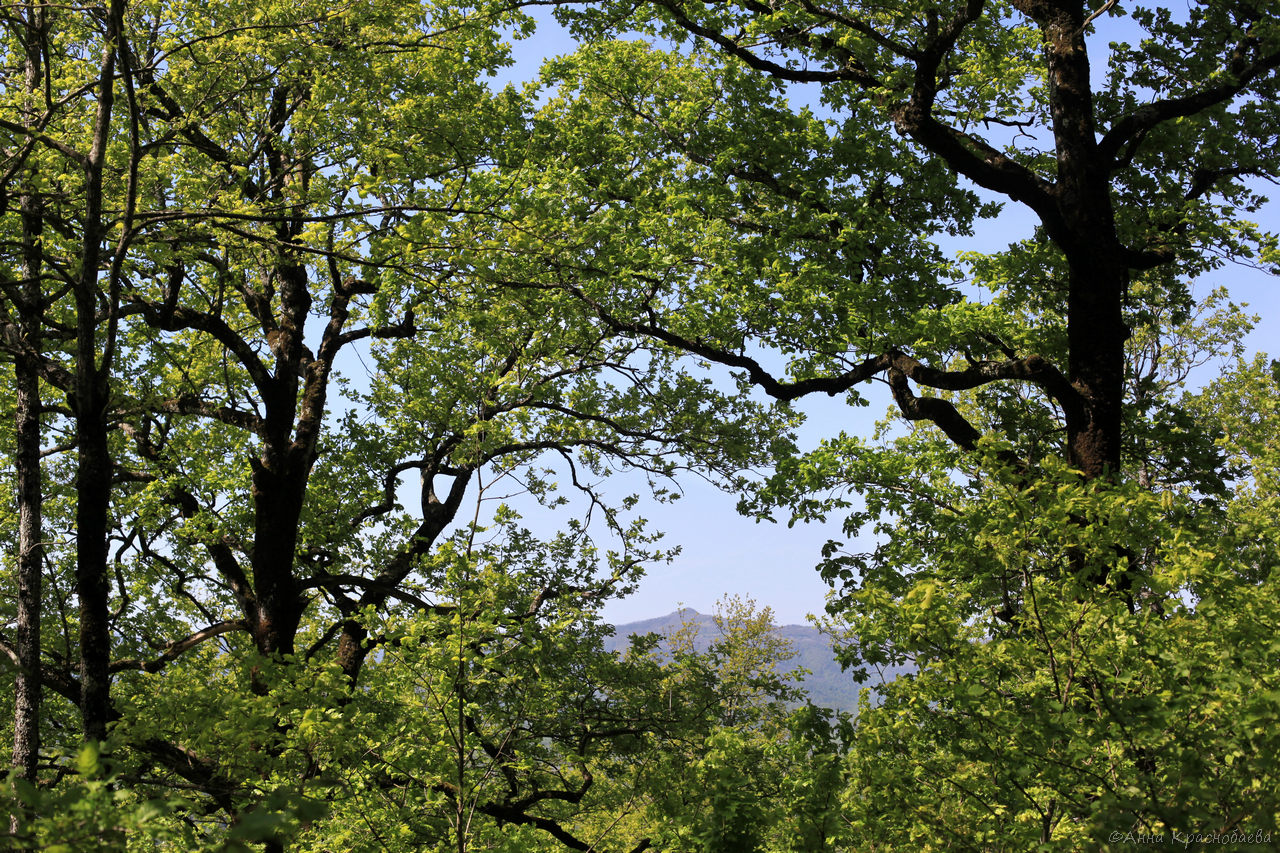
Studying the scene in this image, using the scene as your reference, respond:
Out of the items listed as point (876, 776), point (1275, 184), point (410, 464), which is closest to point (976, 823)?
point (876, 776)

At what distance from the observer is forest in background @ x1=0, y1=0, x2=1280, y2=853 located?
5020 millimetres

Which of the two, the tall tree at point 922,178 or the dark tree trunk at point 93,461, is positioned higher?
the tall tree at point 922,178

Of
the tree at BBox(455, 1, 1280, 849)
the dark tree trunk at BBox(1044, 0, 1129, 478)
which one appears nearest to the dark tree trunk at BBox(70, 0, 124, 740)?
the tree at BBox(455, 1, 1280, 849)

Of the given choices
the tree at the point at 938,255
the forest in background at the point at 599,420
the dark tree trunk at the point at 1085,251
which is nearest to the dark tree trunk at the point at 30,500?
the forest in background at the point at 599,420

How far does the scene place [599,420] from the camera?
13.1m

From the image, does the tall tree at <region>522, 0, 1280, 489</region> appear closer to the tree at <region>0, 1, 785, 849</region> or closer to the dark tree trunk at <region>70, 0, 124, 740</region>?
the tree at <region>0, 1, 785, 849</region>

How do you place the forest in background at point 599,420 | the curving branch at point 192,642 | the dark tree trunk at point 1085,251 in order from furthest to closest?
the curving branch at point 192,642 < the dark tree trunk at point 1085,251 < the forest in background at point 599,420

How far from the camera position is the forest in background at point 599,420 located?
5020mm

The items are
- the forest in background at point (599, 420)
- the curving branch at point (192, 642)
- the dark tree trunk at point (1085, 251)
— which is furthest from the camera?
the curving branch at point (192, 642)

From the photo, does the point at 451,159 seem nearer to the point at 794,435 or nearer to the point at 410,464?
the point at 410,464

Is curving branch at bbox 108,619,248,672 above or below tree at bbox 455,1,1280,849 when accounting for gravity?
below

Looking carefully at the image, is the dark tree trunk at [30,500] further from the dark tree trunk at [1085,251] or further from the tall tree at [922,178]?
the dark tree trunk at [1085,251]

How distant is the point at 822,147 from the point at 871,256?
178cm

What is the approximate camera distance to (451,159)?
10211 millimetres
